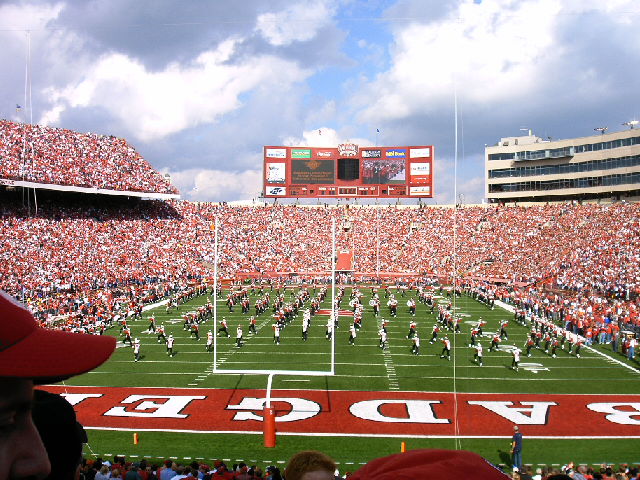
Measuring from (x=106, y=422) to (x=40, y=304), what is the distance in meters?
14.7

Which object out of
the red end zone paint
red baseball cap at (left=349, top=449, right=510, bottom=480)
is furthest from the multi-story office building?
red baseball cap at (left=349, top=449, right=510, bottom=480)

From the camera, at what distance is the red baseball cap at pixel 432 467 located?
39.9 inches

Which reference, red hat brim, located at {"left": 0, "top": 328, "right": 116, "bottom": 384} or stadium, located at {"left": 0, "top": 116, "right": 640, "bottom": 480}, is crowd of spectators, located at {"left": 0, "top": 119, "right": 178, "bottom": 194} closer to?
stadium, located at {"left": 0, "top": 116, "right": 640, "bottom": 480}

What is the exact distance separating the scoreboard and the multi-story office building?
18.5 meters

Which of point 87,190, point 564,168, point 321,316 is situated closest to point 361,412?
point 321,316

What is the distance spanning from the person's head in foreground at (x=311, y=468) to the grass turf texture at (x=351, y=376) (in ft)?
27.9

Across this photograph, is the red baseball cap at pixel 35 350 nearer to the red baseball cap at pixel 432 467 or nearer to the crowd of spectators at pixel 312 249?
the red baseball cap at pixel 432 467

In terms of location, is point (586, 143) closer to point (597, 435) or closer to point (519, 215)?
point (519, 215)

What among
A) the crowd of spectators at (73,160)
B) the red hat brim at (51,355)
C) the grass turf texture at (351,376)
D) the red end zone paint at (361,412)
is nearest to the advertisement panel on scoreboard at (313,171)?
the crowd of spectators at (73,160)

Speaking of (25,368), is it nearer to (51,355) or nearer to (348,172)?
(51,355)

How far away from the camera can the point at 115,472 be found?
6973mm

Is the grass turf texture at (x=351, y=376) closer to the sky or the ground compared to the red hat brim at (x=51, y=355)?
closer to the ground

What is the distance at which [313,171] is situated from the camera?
47.5 metres

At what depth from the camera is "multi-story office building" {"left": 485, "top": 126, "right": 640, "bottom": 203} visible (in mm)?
50812
